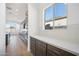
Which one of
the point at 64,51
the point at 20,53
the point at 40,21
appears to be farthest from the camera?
the point at 40,21

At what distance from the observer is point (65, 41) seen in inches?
87.4

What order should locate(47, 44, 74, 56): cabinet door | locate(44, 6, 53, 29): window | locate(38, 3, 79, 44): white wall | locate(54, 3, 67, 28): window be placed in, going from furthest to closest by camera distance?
locate(44, 6, 53, 29): window
locate(54, 3, 67, 28): window
locate(38, 3, 79, 44): white wall
locate(47, 44, 74, 56): cabinet door

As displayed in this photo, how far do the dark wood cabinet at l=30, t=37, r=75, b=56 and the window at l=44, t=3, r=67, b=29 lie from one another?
0.36 metres

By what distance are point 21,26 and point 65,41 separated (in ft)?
2.47

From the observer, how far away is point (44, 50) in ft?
7.18

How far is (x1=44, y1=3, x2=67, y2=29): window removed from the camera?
2236mm

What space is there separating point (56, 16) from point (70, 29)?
34cm

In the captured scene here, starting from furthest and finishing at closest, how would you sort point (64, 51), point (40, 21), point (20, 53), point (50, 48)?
1. point (40, 21)
2. point (20, 53)
3. point (50, 48)
4. point (64, 51)

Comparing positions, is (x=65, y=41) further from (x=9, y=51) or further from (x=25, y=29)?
(x=9, y=51)

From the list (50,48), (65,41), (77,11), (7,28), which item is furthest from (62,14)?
(7,28)

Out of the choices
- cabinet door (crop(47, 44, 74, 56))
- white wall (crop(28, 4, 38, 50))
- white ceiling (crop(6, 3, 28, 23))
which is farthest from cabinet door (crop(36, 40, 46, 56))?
white ceiling (crop(6, 3, 28, 23))

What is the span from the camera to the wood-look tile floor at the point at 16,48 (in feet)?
7.06

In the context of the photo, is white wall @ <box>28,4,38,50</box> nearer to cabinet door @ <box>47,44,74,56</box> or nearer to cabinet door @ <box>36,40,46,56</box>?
cabinet door @ <box>36,40,46,56</box>

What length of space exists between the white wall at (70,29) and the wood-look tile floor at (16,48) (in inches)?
16.7
